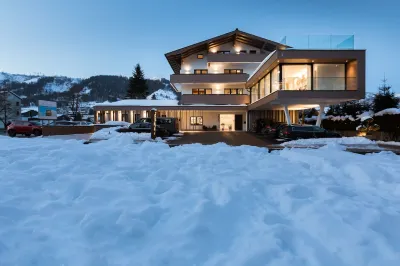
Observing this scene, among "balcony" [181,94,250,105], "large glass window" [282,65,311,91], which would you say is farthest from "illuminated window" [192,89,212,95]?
"large glass window" [282,65,311,91]

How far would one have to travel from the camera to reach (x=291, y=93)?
789 inches

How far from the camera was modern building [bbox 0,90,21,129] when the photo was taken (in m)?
55.1

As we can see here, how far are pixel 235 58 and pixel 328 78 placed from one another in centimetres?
1614

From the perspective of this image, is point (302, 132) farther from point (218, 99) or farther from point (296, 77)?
point (218, 99)

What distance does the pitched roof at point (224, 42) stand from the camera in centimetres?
3519

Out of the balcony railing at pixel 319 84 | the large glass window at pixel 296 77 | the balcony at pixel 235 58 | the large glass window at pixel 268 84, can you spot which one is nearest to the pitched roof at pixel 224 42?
the balcony at pixel 235 58

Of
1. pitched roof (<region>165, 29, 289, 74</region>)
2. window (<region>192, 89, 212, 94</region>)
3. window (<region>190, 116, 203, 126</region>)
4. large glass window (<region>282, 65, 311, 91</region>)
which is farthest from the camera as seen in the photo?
window (<region>192, 89, 212, 94</region>)

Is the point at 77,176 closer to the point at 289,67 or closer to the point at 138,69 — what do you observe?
the point at 289,67

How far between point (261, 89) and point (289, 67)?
5.77 m

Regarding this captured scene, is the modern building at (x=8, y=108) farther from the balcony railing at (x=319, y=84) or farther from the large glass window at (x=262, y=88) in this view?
the balcony railing at (x=319, y=84)

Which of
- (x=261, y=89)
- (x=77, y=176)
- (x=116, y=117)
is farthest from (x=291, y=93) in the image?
(x=116, y=117)

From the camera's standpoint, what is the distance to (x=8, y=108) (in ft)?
185

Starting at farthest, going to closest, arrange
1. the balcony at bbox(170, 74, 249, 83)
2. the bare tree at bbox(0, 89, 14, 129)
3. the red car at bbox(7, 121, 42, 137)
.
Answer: the bare tree at bbox(0, 89, 14, 129)
the balcony at bbox(170, 74, 249, 83)
the red car at bbox(7, 121, 42, 137)

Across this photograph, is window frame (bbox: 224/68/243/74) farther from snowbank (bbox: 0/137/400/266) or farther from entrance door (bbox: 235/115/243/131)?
snowbank (bbox: 0/137/400/266)
